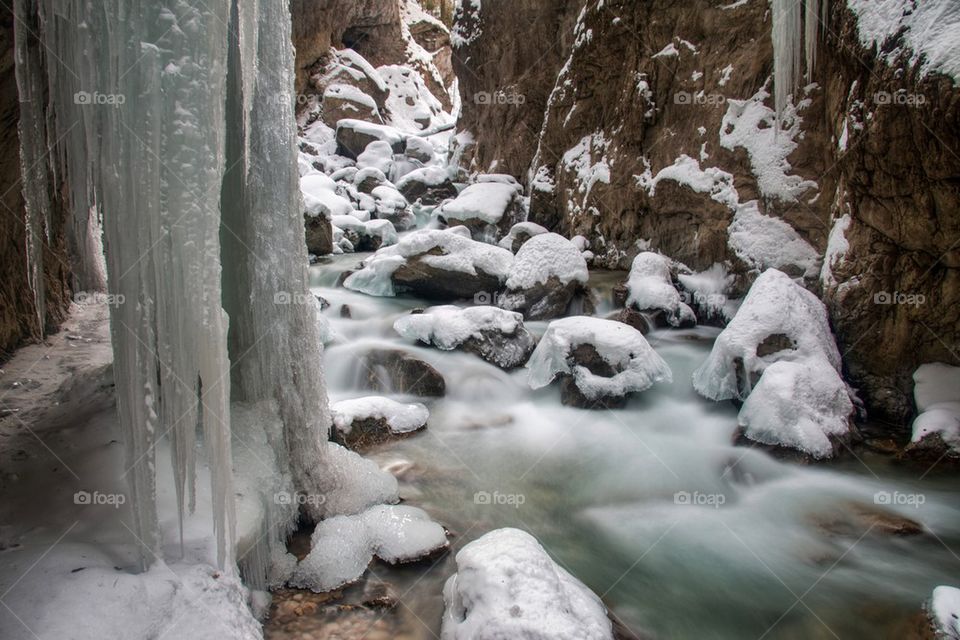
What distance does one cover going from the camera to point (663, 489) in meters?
4.31

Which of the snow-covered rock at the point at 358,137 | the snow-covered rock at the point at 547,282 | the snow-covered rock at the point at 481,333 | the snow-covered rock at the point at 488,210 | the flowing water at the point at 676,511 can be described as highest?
the snow-covered rock at the point at 358,137

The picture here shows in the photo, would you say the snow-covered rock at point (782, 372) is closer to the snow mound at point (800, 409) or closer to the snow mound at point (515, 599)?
the snow mound at point (800, 409)

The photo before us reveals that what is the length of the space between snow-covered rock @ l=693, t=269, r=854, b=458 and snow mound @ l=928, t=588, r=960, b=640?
1845mm

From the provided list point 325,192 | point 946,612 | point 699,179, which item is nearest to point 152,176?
point 946,612

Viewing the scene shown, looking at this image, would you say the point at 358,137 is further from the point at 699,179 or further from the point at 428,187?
the point at 699,179

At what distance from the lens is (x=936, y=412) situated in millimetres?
4480

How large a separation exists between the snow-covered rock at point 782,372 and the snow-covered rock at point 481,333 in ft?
6.45

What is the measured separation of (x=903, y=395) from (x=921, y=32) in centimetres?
307

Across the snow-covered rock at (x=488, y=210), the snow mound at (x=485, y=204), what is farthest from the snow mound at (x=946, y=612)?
the snow mound at (x=485, y=204)

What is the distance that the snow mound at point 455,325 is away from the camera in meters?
6.28

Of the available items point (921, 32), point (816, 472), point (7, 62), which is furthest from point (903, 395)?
point (7, 62)

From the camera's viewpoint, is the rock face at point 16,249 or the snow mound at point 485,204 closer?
the rock face at point 16,249

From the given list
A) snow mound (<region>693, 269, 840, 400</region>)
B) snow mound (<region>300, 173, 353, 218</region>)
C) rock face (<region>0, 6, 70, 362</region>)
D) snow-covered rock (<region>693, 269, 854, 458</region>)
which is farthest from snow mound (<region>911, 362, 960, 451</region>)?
snow mound (<region>300, 173, 353, 218</region>)

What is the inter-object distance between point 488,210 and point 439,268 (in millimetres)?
3895
